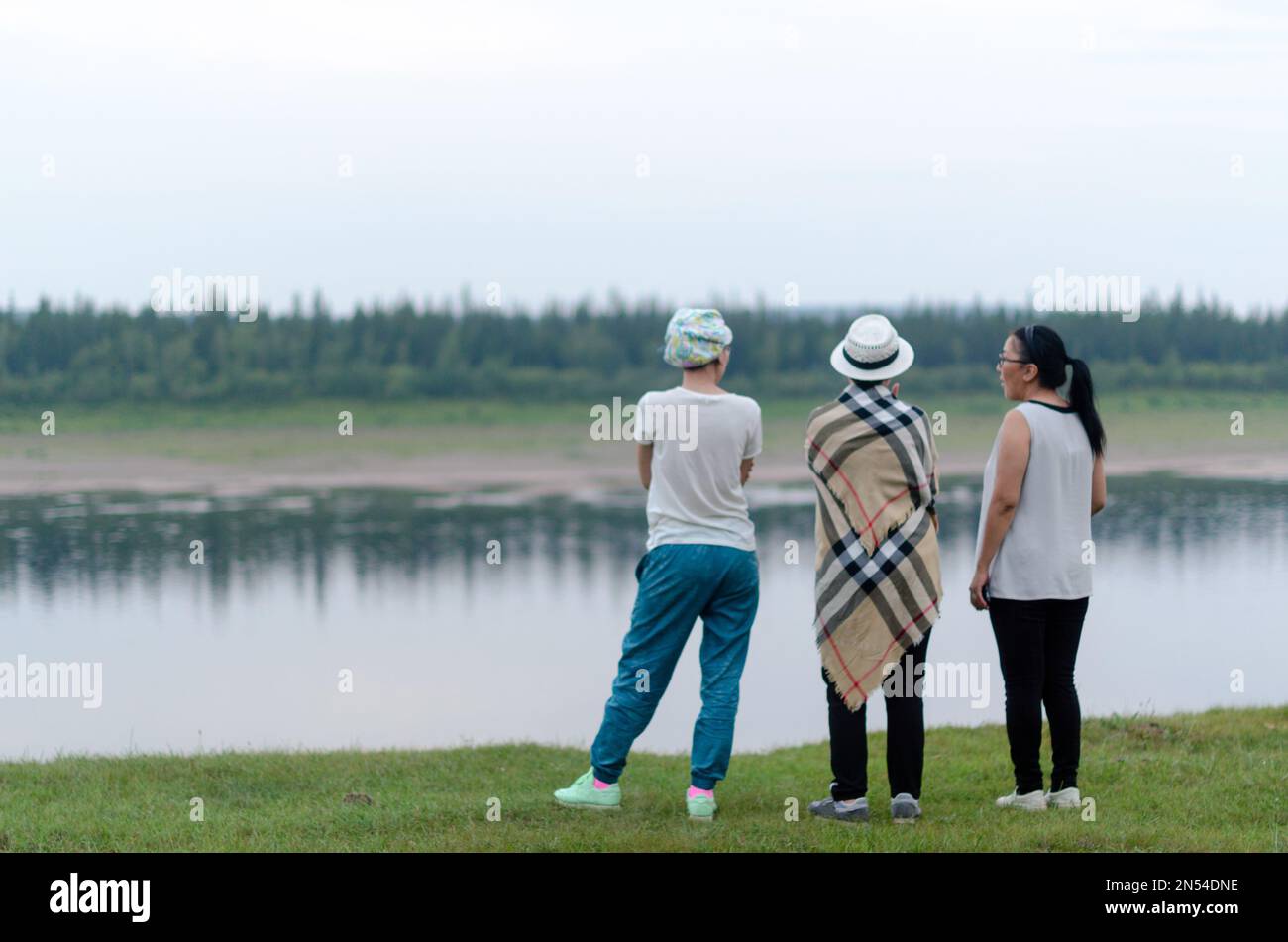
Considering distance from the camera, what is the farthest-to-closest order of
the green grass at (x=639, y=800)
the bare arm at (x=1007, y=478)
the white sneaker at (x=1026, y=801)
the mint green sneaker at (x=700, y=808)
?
1. the white sneaker at (x=1026, y=801)
2. the mint green sneaker at (x=700, y=808)
3. the bare arm at (x=1007, y=478)
4. the green grass at (x=639, y=800)

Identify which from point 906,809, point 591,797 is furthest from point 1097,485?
point 591,797

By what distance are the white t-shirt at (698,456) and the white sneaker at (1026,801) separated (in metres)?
1.54

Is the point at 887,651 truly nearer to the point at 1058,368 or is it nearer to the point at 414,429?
the point at 1058,368

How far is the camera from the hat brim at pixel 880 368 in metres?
5.26

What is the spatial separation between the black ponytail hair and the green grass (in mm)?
1497

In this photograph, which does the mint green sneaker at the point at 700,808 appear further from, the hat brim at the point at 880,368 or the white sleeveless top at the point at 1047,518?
the hat brim at the point at 880,368

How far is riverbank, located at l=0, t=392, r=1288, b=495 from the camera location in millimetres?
42438

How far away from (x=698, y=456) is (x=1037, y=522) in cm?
129

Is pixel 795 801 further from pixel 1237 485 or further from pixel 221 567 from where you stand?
pixel 1237 485

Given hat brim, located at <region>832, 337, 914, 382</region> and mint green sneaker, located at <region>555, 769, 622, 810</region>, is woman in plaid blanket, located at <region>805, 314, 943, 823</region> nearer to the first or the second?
hat brim, located at <region>832, 337, 914, 382</region>

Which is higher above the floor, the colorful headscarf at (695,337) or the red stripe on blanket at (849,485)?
the colorful headscarf at (695,337)

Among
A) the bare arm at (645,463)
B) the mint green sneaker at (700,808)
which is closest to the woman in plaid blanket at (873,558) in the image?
the mint green sneaker at (700,808)

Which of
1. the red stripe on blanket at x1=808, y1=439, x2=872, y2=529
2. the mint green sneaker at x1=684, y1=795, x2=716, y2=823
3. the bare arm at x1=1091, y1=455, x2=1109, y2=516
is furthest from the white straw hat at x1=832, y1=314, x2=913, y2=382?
the mint green sneaker at x1=684, y1=795, x2=716, y2=823

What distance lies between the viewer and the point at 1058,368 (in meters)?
5.34
